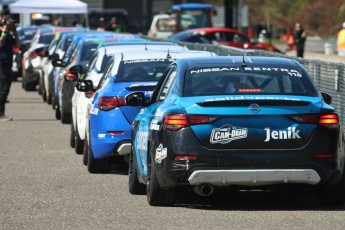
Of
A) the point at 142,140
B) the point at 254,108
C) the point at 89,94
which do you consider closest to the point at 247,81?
the point at 254,108

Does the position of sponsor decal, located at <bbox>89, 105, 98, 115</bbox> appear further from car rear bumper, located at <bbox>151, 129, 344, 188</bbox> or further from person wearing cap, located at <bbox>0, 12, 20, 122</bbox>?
person wearing cap, located at <bbox>0, 12, 20, 122</bbox>

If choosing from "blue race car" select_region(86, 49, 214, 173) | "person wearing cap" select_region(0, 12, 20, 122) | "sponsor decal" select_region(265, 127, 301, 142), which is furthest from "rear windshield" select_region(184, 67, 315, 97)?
"person wearing cap" select_region(0, 12, 20, 122)

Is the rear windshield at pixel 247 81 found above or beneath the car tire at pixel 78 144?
above

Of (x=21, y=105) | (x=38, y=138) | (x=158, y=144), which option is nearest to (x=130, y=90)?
(x=158, y=144)

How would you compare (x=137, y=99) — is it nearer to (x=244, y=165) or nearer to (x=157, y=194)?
(x=157, y=194)

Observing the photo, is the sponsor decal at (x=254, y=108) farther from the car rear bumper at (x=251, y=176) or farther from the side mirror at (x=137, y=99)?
the side mirror at (x=137, y=99)

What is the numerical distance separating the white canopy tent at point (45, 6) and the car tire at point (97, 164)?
22995mm

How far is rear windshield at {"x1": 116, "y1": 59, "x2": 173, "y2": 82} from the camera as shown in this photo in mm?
14828

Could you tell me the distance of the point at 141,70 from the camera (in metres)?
15.0

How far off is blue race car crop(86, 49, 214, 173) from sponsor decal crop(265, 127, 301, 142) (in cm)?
310

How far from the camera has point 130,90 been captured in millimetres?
14391

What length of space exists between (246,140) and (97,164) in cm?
419

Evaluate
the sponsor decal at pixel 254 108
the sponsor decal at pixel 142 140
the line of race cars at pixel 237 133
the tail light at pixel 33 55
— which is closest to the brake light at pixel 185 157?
the line of race cars at pixel 237 133

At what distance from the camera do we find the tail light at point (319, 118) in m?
11.1
